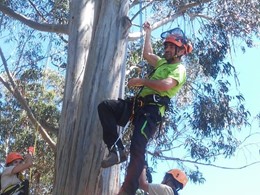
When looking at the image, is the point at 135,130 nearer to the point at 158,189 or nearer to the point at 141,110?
the point at 141,110

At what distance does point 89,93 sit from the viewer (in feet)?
15.1

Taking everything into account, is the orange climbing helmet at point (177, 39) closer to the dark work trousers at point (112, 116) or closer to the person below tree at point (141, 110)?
the person below tree at point (141, 110)

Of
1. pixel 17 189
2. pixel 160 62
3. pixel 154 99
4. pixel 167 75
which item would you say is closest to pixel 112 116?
pixel 154 99

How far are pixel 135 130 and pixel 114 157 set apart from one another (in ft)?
1.16

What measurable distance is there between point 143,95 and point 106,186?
30.3 inches

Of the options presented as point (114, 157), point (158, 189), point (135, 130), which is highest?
point (135, 130)

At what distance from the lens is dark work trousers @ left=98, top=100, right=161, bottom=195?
3824mm

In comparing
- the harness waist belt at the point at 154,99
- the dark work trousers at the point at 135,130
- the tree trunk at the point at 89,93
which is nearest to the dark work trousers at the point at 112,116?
the dark work trousers at the point at 135,130

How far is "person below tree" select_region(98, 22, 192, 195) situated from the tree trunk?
37 centimetres

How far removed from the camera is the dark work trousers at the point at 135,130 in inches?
151

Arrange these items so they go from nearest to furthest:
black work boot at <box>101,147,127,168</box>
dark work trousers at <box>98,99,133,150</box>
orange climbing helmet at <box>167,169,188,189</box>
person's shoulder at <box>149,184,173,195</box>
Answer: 1. black work boot at <box>101,147,127,168</box>
2. dark work trousers at <box>98,99,133,150</box>
3. person's shoulder at <box>149,184,173,195</box>
4. orange climbing helmet at <box>167,169,188,189</box>

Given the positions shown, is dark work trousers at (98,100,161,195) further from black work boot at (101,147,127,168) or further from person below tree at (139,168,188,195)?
person below tree at (139,168,188,195)

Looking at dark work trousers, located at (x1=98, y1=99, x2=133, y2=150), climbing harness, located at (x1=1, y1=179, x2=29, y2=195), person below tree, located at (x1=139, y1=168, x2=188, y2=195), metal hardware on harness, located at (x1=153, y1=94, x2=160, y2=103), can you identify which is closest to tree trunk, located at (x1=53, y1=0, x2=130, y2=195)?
dark work trousers, located at (x1=98, y1=99, x2=133, y2=150)

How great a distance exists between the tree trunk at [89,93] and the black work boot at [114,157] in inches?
16.2
